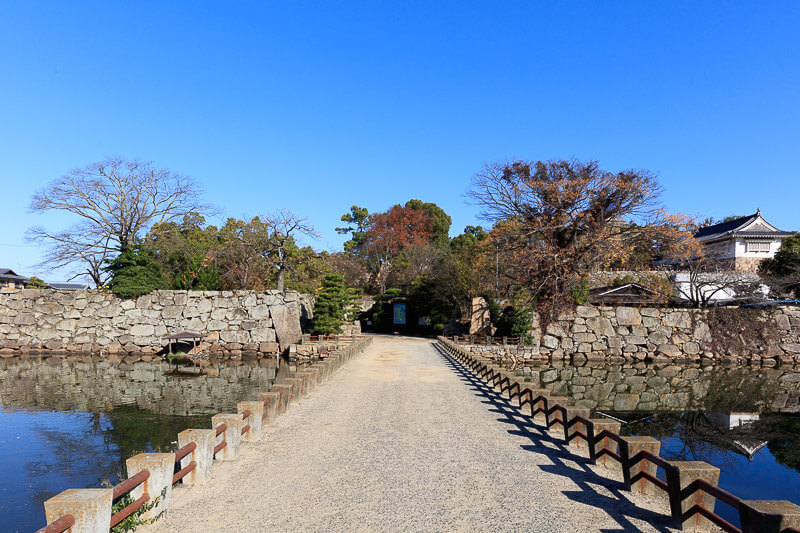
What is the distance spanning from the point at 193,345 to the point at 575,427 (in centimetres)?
2434

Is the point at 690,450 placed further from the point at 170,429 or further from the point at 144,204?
the point at 144,204

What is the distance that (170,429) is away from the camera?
34.4 feet

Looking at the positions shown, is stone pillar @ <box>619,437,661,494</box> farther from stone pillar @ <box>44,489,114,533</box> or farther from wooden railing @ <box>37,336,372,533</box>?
stone pillar @ <box>44,489,114,533</box>

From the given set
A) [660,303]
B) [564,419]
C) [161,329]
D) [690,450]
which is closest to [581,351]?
[660,303]

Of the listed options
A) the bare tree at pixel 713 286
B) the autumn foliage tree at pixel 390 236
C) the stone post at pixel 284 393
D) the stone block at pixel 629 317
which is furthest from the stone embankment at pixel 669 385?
the autumn foliage tree at pixel 390 236

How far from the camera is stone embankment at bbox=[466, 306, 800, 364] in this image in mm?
24969

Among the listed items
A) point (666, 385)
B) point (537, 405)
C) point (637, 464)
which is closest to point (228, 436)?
point (637, 464)

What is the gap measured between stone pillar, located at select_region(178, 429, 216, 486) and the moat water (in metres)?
2.49

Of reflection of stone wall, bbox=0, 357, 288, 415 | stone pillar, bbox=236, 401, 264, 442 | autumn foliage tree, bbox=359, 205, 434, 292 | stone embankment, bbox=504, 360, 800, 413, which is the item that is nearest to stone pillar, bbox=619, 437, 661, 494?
stone embankment, bbox=504, 360, 800, 413

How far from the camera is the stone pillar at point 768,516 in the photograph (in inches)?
139

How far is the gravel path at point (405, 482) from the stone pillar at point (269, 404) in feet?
0.64

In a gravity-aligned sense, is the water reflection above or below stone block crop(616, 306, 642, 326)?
below

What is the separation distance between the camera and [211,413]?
12000mm

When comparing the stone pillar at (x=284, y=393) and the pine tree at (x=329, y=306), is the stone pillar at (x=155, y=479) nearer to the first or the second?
the stone pillar at (x=284, y=393)
